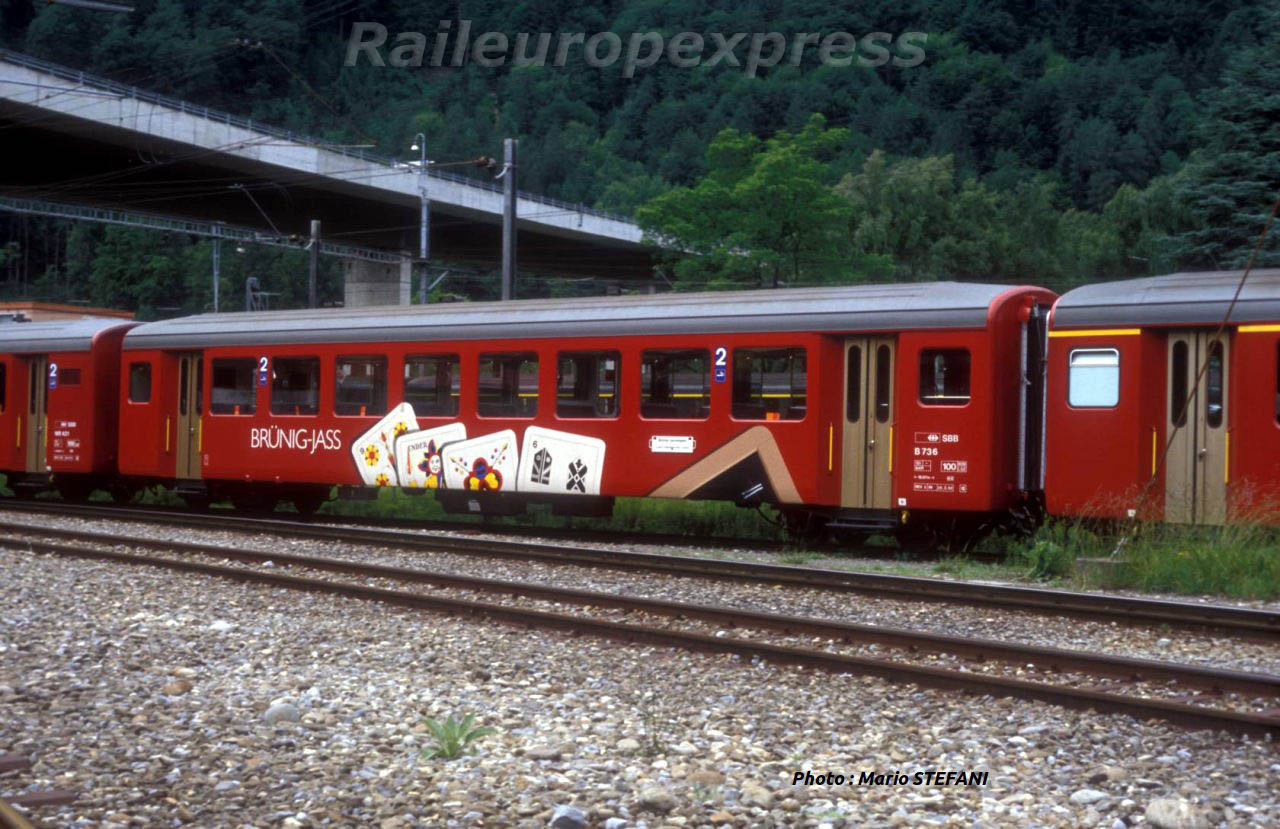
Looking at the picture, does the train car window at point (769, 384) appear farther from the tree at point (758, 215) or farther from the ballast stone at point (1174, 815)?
the tree at point (758, 215)

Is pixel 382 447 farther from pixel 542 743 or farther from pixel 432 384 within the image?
pixel 542 743

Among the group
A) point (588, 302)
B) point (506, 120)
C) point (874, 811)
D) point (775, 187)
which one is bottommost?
point (874, 811)

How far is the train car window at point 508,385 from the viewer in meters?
17.6

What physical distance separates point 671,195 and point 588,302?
94.8 feet

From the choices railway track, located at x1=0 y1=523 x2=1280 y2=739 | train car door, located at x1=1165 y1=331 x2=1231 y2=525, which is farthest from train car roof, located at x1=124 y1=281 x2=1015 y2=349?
railway track, located at x1=0 y1=523 x2=1280 y2=739

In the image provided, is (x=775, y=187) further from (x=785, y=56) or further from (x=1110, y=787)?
(x=785, y=56)

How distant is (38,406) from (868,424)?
1579 centimetres

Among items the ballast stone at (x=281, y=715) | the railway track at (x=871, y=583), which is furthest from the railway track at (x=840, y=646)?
the ballast stone at (x=281, y=715)

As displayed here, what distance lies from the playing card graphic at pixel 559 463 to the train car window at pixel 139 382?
7.94 m

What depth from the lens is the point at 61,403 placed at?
2334cm

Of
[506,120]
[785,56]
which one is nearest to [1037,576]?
[785,56]

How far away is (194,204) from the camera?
2105 inches

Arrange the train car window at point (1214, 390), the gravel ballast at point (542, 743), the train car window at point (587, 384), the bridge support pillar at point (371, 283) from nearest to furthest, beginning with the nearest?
the gravel ballast at point (542, 743)
the train car window at point (1214, 390)
the train car window at point (587, 384)
the bridge support pillar at point (371, 283)

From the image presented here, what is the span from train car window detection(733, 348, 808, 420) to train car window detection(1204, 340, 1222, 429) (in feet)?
13.7
